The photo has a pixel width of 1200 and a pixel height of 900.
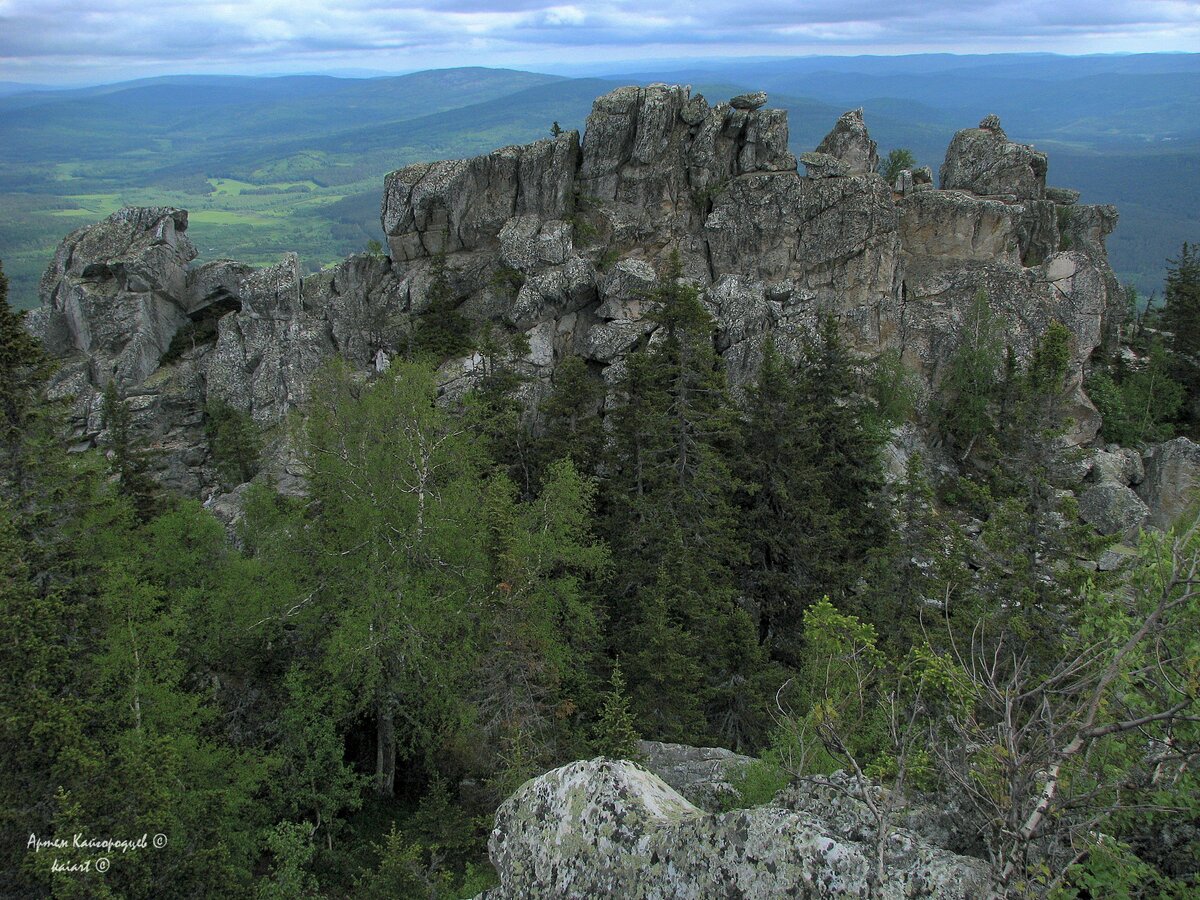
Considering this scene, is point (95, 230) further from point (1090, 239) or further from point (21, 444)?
point (1090, 239)

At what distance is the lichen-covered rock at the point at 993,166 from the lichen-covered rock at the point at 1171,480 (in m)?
20.6

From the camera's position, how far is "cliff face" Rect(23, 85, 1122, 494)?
46875 mm

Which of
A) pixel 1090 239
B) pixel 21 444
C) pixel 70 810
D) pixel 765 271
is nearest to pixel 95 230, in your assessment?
pixel 21 444

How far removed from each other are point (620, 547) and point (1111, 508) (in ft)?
92.2

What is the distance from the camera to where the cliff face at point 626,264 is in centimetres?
4688

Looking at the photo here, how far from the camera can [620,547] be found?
1106 inches

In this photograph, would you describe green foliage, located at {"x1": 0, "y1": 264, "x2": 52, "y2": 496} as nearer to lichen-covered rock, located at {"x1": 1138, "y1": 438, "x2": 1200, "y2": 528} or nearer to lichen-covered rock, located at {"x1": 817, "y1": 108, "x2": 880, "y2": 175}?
lichen-covered rock, located at {"x1": 817, "y1": 108, "x2": 880, "y2": 175}

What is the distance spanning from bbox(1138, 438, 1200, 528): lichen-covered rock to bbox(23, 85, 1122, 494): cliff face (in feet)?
22.6

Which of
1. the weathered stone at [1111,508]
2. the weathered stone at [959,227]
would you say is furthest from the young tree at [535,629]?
the weathered stone at [959,227]

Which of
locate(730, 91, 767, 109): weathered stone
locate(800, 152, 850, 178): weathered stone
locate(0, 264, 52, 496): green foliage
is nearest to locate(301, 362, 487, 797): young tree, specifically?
locate(0, 264, 52, 496): green foliage

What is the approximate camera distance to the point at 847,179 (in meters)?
47.8

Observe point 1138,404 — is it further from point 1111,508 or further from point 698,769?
point 698,769

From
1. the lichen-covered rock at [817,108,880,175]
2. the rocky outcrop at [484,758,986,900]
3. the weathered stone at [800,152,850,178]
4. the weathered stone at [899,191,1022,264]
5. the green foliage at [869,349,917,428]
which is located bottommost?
the green foliage at [869,349,917,428]

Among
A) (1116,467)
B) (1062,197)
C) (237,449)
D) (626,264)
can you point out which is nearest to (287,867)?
(237,449)
